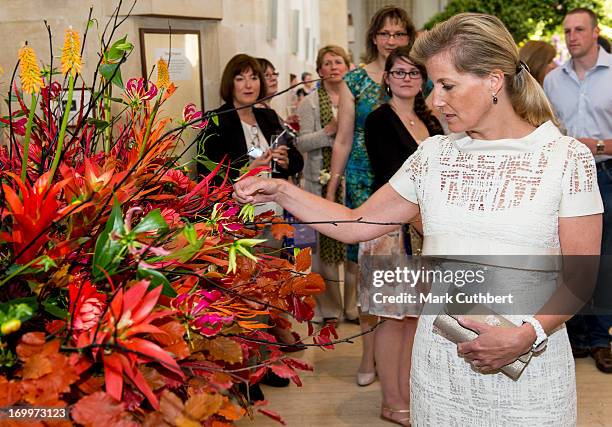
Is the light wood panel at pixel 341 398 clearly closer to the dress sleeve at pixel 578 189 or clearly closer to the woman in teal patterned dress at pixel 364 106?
the woman in teal patterned dress at pixel 364 106

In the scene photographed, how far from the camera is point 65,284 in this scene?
2.64ft

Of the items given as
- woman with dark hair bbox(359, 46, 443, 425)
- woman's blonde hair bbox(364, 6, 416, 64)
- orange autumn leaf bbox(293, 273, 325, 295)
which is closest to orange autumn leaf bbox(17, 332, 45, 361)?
orange autumn leaf bbox(293, 273, 325, 295)

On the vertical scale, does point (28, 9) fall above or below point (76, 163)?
above

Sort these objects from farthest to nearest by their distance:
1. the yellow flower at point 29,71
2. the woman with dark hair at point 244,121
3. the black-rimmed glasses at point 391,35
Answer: the black-rimmed glasses at point 391,35, the woman with dark hair at point 244,121, the yellow flower at point 29,71

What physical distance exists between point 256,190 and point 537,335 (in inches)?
25.1

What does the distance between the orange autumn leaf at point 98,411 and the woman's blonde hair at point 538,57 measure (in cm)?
463

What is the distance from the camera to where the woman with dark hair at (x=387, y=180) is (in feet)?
11.4

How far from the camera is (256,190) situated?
61.5 inches

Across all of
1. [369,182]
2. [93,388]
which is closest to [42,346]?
[93,388]

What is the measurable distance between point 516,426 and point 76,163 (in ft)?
3.76

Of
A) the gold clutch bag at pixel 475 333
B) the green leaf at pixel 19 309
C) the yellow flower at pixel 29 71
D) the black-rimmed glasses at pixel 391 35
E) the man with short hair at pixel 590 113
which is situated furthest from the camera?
the man with short hair at pixel 590 113

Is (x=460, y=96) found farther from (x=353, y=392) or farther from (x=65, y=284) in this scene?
(x=353, y=392)

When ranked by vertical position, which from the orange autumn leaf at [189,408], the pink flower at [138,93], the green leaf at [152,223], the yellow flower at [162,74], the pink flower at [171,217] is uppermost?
the yellow flower at [162,74]

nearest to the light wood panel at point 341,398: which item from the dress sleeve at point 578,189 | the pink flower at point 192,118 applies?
the dress sleeve at point 578,189
